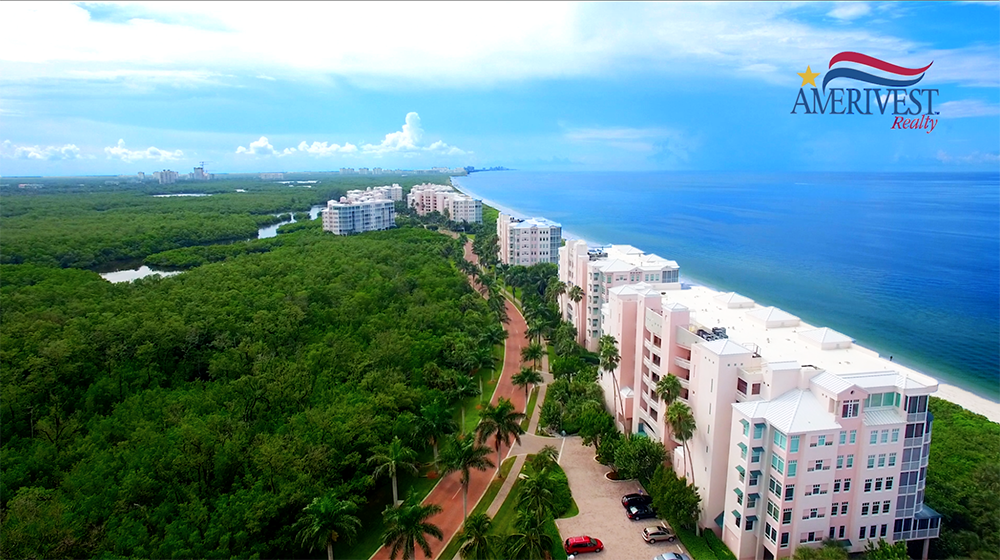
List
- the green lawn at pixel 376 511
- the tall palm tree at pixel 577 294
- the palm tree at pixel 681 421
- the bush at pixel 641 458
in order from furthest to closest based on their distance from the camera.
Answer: the tall palm tree at pixel 577 294 → the bush at pixel 641 458 → the palm tree at pixel 681 421 → the green lawn at pixel 376 511

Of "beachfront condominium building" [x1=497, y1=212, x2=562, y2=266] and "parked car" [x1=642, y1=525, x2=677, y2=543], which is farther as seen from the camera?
"beachfront condominium building" [x1=497, y1=212, x2=562, y2=266]

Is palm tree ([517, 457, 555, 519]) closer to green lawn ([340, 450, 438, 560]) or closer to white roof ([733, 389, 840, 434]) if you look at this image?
green lawn ([340, 450, 438, 560])

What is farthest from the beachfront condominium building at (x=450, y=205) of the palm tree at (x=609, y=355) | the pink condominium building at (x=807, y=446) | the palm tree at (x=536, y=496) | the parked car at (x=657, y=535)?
the palm tree at (x=536, y=496)

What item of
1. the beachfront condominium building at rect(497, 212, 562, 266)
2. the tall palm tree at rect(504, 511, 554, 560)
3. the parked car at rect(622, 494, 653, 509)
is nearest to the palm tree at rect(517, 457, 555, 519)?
the tall palm tree at rect(504, 511, 554, 560)

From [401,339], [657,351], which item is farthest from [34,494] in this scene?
[657,351]

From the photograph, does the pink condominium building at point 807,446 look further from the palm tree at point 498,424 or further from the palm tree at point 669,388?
the palm tree at point 498,424

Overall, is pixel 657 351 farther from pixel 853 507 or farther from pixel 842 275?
pixel 842 275
